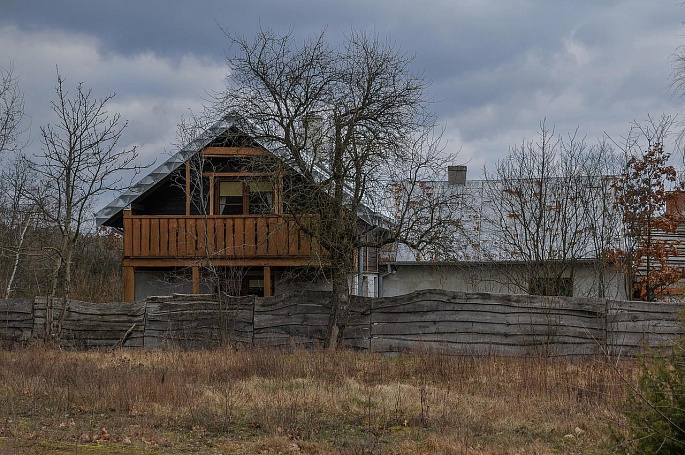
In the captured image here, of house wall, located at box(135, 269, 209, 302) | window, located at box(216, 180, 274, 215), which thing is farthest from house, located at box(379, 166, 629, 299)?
house wall, located at box(135, 269, 209, 302)

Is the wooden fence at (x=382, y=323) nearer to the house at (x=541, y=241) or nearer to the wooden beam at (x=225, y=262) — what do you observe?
the house at (x=541, y=241)

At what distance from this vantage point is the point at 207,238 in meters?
22.9

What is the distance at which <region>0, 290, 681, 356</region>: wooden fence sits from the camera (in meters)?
16.5

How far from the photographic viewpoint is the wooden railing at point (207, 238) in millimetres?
23188

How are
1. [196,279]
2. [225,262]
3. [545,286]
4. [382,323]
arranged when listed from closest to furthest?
[382,323] → [545,286] → [225,262] → [196,279]

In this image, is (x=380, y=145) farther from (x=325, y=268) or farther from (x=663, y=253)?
(x=663, y=253)

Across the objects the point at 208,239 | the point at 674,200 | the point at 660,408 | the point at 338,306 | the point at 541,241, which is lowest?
the point at 660,408

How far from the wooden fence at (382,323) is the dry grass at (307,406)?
2260mm

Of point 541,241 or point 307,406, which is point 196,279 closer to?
point 541,241

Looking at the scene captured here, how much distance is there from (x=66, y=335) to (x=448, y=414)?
12389 mm

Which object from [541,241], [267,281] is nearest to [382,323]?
[541,241]

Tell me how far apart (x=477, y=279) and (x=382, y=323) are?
800cm

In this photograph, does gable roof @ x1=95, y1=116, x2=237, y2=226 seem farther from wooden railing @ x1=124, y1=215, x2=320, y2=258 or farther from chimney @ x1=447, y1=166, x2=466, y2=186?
chimney @ x1=447, y1=166, x2=466, y2=186

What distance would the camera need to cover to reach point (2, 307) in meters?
20.1
